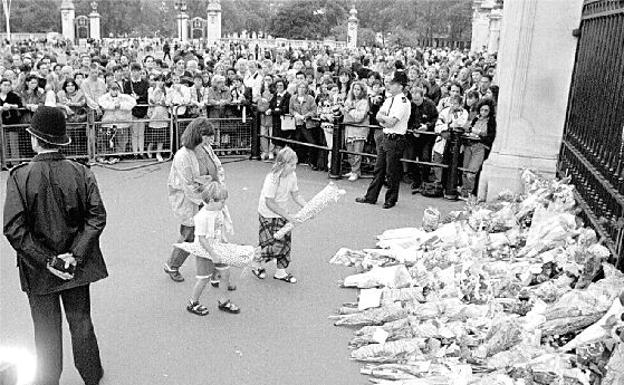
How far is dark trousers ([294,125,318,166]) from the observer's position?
12645mm

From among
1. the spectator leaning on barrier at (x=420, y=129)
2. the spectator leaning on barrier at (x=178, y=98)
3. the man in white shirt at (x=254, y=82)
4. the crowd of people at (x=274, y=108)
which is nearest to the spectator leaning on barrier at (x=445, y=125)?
the crowd of people at (x=274, y=108)

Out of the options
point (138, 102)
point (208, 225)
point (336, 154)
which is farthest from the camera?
point (138, 102)

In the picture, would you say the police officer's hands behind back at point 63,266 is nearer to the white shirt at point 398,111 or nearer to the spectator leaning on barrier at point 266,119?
the white shirt at point 398,111

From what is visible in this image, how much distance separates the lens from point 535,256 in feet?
21.2

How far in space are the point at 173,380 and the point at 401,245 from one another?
146 inches

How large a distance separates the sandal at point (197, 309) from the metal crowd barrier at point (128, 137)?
6.89 m

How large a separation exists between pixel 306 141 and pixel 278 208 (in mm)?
6090

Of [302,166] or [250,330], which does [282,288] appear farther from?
[302,166]

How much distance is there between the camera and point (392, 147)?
991 cm

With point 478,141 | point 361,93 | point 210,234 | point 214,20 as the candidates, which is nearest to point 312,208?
point 210,234

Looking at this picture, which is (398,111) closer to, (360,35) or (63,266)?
(63,266)

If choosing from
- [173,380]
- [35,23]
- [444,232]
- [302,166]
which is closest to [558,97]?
[444,232]

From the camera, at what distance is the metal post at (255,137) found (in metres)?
13.4

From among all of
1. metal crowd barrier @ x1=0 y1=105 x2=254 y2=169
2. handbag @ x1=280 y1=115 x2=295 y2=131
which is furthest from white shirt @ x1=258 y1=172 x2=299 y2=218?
metal crowd barrier @ x1=0 y1=105 x2=254 y2=169
